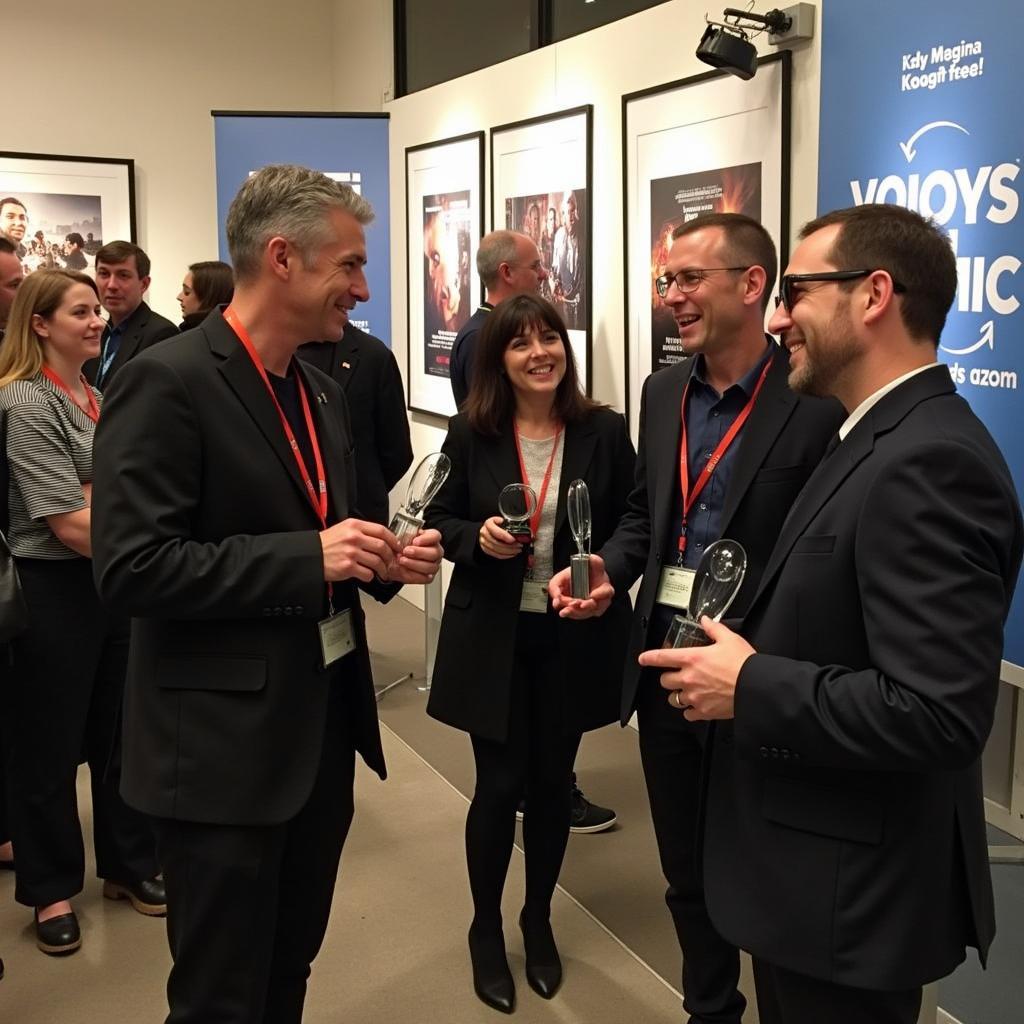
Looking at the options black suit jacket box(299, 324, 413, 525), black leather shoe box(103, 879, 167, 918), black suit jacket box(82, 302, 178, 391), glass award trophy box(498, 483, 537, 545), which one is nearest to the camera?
glass award trophy box(498, 483, 537, 545)

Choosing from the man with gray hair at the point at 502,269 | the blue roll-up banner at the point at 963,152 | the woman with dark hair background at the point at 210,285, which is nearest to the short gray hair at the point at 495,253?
the man with gray hair at the point at 502,269

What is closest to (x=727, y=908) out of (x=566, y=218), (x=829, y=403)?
(x=829, y=403)

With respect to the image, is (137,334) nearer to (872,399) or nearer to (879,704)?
(872,399)

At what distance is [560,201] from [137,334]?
76.7 inches

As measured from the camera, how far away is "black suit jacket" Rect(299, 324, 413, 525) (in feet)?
14.8

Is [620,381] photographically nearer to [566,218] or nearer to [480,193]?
[566,218]

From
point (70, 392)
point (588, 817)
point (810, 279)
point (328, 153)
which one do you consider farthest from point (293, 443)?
point (328, 153)

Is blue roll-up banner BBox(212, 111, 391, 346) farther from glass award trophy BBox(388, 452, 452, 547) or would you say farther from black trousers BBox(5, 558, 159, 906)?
glass award trophy BBox(388, 452, 452, 547)

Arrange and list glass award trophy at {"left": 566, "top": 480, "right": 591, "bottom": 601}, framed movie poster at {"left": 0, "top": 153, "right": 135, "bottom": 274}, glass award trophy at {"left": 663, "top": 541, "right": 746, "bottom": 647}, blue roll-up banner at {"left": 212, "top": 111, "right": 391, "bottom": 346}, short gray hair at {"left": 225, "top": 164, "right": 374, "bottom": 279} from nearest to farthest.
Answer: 1. glass award trophy at {"left": 663, "top": 541, "right": 746, "bottom": 647}
2. short gray hair at {"left": 225, "top": 164, "right": 374, "bottom": 279}
3. glass award trophy at {"left": 566, "top": 480, "right": 591, "bottom": 601}
4. blue roll-up banner at {"left": 212, "top": 111, "right": 391, "bottom": 346}
5. framed movie poster at {"left": 0, "top": 153, "right": 135, "bottom": 274}

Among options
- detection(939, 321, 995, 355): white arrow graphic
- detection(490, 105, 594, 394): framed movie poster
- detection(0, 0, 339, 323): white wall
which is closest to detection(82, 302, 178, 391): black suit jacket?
detection(490, 105, 594, 394): framed movie poster

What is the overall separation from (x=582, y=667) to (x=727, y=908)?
Answer: 3.81 feet

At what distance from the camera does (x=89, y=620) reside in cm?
314

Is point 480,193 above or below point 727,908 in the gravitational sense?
above

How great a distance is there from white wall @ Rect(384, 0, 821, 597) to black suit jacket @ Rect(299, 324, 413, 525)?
942mm
